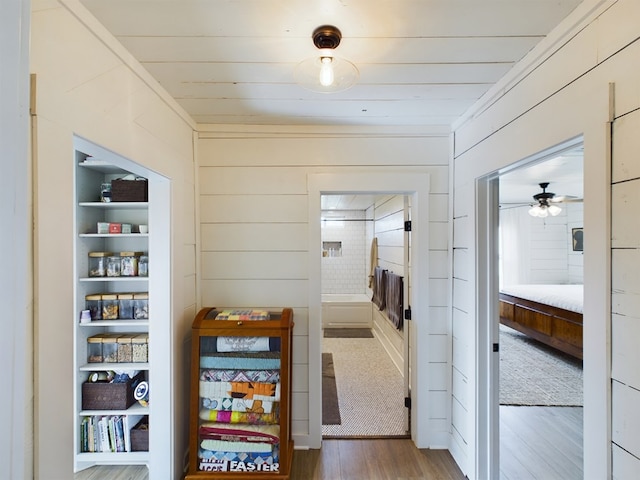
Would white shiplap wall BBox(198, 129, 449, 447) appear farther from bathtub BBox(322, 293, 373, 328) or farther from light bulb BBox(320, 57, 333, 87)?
bathtub BBox(322, 293, 373, 328)

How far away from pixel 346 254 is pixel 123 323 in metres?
4.80

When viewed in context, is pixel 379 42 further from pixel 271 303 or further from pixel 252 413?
pixel 252 413

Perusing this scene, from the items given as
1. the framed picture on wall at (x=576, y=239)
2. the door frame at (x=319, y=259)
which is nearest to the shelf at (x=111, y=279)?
the door frame at (x=319, y=259)

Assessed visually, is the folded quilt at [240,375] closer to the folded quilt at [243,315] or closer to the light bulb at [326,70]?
the folded quilt at [243,315]

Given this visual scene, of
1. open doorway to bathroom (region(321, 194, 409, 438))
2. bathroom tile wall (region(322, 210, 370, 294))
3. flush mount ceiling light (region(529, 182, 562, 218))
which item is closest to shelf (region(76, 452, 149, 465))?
open doorway to bathroom (region(321, 194, 409, 438))

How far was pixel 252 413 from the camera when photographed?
6.46 feet

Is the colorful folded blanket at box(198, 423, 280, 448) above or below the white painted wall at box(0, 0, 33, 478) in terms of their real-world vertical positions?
below

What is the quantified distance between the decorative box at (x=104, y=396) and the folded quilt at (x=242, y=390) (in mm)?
658

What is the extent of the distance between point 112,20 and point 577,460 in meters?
3.72

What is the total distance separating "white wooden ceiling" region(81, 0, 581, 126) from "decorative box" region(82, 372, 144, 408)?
1966 mm

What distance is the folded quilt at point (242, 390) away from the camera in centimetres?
197

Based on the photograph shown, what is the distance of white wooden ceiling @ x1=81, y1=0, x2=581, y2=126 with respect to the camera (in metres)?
1.15

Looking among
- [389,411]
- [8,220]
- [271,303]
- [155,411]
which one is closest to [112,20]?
[8,220]

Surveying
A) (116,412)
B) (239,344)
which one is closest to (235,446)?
(239,344)
